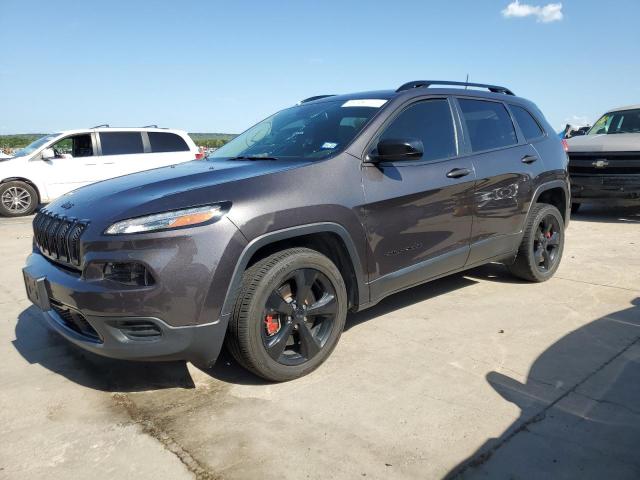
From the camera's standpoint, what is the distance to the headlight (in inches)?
100

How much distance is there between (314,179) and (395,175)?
657 millimetres

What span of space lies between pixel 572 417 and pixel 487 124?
101 inches

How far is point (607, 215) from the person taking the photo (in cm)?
922

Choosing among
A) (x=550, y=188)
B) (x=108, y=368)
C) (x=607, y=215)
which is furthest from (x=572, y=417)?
(x=607, y=215)

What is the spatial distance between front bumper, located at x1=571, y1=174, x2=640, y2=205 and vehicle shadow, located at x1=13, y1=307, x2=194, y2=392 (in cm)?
732

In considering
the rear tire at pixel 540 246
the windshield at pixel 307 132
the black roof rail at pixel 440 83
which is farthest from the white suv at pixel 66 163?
the rear tire at pixel 540 246

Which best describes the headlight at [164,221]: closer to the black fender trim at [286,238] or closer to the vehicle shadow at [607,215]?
the black fender trim at [286,238]

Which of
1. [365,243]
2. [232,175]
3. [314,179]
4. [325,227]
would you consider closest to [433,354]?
[365,243]

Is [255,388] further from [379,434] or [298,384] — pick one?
[379,434]

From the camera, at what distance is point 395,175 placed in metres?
3.43

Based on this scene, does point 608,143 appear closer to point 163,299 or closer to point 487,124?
point 487,124

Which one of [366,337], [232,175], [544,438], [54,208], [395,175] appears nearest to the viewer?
[544,438]

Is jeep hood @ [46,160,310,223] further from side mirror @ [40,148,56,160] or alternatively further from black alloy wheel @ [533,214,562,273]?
side mirror @ [40,148,56,160]

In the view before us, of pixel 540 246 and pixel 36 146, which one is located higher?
pixel 36 146
